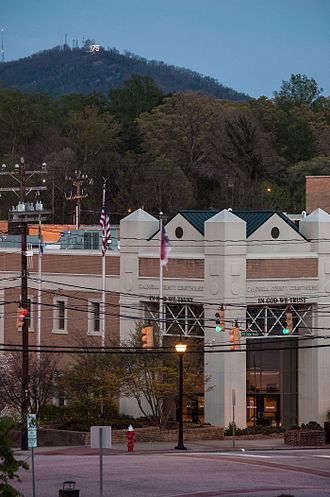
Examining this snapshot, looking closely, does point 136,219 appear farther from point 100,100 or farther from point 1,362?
point 100,100

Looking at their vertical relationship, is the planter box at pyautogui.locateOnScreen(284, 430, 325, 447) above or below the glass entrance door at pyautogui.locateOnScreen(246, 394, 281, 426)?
below

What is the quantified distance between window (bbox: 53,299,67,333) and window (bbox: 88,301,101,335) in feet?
5.37

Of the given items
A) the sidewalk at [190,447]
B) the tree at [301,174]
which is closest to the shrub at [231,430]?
the sidewalk at [190,447]

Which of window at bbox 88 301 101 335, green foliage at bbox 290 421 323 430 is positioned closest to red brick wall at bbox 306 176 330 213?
window at bbox 88 301 101 335

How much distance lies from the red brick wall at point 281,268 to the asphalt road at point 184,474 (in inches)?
510

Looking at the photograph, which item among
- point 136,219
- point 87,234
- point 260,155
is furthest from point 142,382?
point 260,155

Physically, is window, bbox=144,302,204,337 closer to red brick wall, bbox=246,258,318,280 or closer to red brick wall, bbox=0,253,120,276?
red brick wall, bbox=246,258,318,280

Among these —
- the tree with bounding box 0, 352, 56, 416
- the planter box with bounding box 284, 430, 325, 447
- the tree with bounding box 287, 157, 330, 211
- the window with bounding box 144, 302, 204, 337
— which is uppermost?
the tree with bounding box 287, 157, 330, 211

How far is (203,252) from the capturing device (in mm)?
61750

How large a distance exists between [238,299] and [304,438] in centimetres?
682

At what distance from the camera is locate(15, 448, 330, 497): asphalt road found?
124 feet

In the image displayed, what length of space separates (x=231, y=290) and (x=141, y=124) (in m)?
98.1

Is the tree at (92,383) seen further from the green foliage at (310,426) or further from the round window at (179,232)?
the green foliage at (310,426)

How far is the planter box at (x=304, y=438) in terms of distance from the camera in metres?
57.1
